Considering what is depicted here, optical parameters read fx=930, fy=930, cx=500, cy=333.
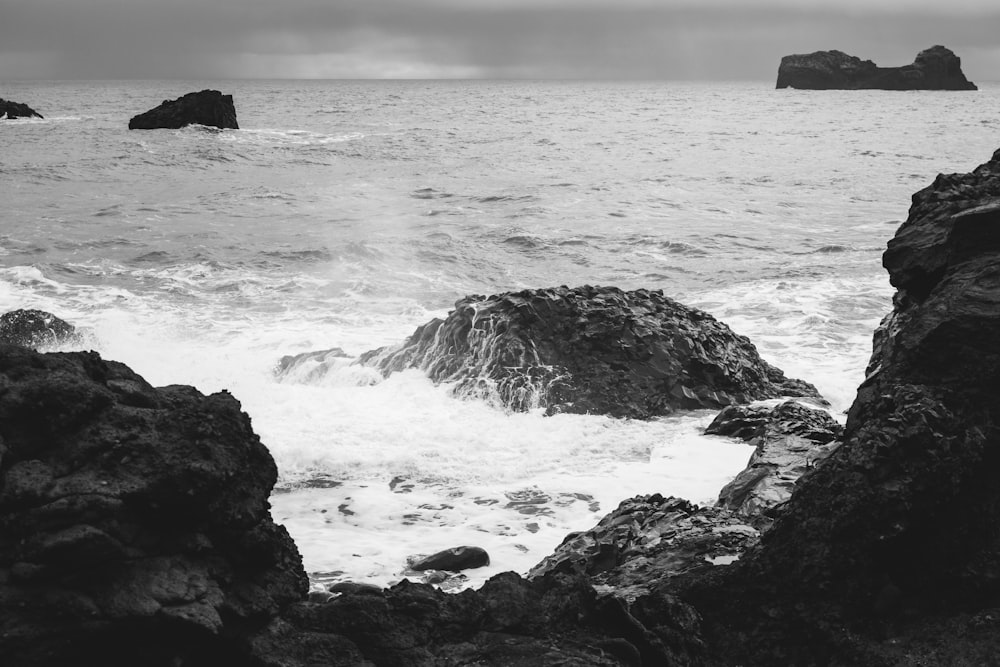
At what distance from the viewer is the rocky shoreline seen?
10.8 feet

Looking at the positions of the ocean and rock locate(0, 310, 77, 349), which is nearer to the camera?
the ocean

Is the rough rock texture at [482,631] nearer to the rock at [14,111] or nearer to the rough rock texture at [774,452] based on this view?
the rough rock texture at [774,452]

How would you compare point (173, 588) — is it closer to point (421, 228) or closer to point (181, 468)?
point (181, 468)

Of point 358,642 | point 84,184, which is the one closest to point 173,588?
point 358,642

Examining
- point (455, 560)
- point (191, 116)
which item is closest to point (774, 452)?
point (455, 560)

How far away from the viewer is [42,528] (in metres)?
3.28

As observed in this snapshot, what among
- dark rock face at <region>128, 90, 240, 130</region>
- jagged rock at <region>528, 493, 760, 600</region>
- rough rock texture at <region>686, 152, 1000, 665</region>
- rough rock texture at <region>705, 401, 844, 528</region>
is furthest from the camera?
dark rock face at <region>128, 90, 240, 130</region>

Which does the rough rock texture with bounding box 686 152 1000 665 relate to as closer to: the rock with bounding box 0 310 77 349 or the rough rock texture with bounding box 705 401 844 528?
the rough rock texture with bounding box 705 401 844 528

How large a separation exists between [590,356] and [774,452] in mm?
3421

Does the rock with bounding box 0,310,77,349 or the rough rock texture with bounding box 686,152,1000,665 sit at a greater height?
the rough rock texture with bounding box 686,152,1000,665

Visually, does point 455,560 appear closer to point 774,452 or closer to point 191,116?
point 774,452

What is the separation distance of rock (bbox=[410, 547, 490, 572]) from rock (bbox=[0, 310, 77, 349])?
7.22 metres

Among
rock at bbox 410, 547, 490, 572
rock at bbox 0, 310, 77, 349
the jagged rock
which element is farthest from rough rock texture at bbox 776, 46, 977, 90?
rock at bbox 410, 547, 490, 572

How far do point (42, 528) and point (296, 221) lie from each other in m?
18.6
